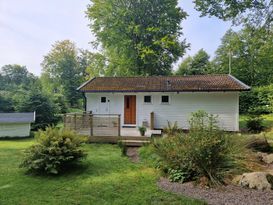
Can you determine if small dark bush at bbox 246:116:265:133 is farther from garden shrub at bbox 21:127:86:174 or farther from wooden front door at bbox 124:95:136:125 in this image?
garden shrub at bbox 21:127:86:174

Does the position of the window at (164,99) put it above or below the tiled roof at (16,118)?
above

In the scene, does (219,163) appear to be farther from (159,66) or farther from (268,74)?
(268,74)

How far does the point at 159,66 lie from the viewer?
2309 cm

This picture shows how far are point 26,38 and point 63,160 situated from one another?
15813 mm

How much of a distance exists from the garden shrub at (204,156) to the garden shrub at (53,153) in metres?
2.64

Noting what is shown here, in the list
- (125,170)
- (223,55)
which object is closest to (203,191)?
(125,170)

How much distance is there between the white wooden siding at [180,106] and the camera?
1334 centimetres

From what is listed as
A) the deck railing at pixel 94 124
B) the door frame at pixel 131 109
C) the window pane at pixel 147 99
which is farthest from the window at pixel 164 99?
the deck railing at pixel 94 124

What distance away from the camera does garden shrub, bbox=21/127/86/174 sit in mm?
6164

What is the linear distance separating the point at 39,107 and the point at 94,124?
6.09m

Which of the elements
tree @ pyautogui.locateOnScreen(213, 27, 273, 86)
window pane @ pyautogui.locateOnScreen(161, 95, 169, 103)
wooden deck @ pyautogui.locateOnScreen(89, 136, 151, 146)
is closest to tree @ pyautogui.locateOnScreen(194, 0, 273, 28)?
window pane @ pyautogui.locateOnScreen(161, 95, 169, 103)

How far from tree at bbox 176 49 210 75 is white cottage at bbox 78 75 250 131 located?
19670 millimetres

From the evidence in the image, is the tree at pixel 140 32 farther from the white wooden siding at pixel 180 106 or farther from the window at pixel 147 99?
the white wooden siding at pixel 180 106

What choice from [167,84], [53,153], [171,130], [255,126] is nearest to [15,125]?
[53,153]
